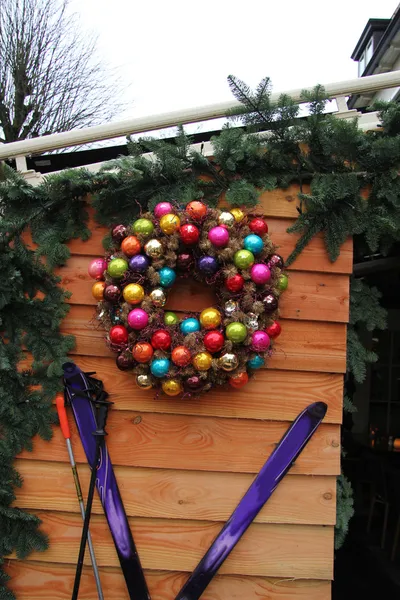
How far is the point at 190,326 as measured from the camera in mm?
1806

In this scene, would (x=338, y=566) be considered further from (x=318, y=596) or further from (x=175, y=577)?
(x=175, y=577)

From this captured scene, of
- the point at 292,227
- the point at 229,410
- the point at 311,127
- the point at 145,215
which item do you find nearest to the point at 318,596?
the point at 229,410

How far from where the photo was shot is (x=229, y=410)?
197 cm

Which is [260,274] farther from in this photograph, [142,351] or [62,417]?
[62,417]

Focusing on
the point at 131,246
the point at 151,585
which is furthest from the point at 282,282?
the point at 151,585

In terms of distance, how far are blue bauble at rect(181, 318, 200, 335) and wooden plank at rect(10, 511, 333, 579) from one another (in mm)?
766

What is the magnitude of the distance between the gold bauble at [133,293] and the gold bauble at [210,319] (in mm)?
235

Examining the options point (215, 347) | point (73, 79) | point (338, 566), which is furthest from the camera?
point (73, 79)

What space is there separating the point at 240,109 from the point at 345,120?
394 millimetres

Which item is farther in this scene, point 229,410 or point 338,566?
point 338,566

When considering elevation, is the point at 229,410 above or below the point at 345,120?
below

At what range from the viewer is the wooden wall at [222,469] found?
193 centimetres

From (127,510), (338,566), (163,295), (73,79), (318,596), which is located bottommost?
(338,566)

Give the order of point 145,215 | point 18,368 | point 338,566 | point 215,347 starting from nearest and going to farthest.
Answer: point 215,347 < point 145,215 < point 18,368 < point 338,566
